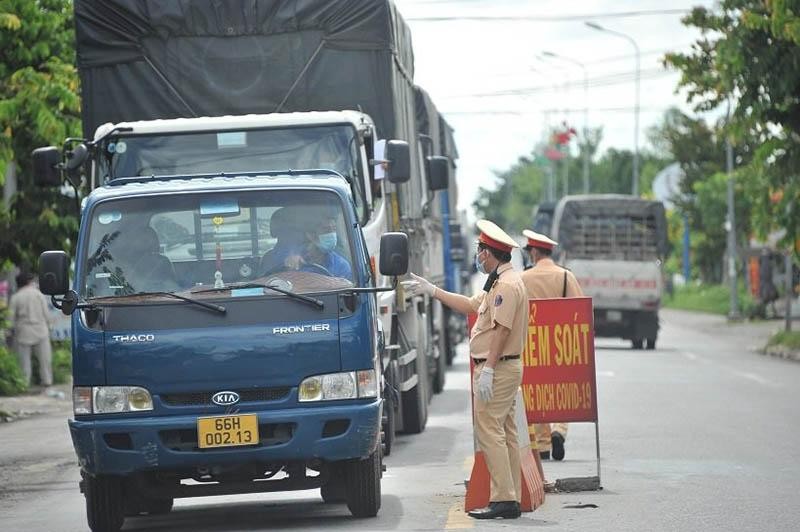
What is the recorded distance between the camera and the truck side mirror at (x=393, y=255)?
437 inches

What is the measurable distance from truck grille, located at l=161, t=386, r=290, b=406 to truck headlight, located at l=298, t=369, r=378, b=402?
0.40 ft

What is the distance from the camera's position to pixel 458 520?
11023 millimetres

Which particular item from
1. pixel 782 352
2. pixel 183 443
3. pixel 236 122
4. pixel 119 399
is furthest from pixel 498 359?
pixel 782 352

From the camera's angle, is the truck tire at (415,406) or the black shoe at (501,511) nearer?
the black shoe at (501,511)

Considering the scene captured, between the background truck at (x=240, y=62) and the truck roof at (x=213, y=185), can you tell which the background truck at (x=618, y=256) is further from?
the truck roof at (x=213, y=185)

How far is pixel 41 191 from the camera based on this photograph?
25641mm

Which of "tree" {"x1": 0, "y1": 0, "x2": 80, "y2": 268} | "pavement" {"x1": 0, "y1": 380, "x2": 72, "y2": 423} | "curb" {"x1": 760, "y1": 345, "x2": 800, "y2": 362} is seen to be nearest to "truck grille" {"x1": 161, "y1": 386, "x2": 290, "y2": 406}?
"tree" {"x1": 0, "y1": 0, "x2": 80, "y2": 268}

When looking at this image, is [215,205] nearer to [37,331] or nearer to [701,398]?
[701,398]

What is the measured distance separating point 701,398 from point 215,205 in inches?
482

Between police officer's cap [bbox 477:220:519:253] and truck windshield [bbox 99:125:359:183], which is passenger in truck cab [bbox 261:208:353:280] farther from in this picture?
truck windshield [bbox 99:125:359:183]

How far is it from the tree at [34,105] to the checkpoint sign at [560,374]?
8.55m

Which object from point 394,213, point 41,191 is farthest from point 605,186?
point 394,213

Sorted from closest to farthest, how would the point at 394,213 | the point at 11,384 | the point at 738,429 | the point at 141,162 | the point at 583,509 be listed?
the point at 583,509, the point at 141,162, the point at 394,213, the point at 738,429, the point at 11,384

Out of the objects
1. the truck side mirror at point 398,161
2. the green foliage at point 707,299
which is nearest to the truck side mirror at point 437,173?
the truck side mirror at point 398,161
